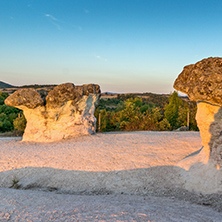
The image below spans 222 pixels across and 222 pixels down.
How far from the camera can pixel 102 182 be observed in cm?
530

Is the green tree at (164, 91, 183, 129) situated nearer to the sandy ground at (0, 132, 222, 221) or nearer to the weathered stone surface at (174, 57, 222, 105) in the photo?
the sandy ground at (0, 132, 222, 221)

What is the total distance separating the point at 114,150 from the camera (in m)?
7.23

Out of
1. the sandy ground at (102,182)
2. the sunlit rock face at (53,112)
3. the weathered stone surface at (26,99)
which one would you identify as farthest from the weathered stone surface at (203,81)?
the weathered stone surface at (26,99)

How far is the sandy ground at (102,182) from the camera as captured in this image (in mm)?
2969

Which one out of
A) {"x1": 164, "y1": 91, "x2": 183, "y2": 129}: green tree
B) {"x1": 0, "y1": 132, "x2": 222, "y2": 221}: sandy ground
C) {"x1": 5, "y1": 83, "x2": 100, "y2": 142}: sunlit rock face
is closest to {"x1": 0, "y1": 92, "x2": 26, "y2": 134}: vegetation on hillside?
{"x1": 5, "y1": 83, "x2": 100, "y2": 142}: sunlit rock face

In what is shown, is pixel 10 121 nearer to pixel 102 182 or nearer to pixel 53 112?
pixel 53 112

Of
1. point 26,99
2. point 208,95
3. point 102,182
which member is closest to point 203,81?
point 208,95

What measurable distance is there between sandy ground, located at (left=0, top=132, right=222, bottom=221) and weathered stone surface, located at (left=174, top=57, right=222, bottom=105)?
218 cm

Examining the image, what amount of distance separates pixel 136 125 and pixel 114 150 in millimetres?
8717

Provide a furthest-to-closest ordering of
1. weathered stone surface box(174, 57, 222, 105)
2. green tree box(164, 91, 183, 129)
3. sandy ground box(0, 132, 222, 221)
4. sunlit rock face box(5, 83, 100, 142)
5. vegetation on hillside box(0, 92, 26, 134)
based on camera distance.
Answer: green tree box(164, 91, 183, 129)
vegetation on hillside box(0, 92, 26, 134)
sunlit rock face box(5, 83, 100, 142)
weathered stone surface box(174, 57, 222, 105)
sandy ground box(0, 132, 222, 221)

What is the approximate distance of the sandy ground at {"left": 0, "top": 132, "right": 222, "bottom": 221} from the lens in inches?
117

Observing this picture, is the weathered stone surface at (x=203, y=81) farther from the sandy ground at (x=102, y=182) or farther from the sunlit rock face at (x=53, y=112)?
the sunlit rock face at (x=53, y=112)

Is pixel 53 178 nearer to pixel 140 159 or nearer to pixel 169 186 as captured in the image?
pixel 140 159

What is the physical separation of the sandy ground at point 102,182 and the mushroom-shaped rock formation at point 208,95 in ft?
3.16
